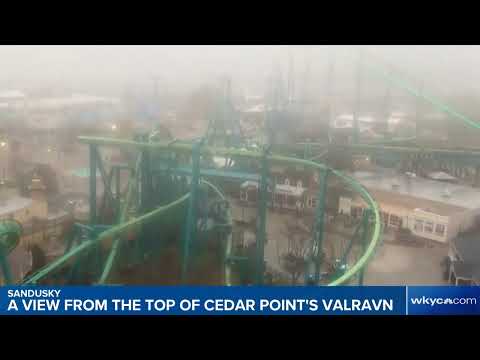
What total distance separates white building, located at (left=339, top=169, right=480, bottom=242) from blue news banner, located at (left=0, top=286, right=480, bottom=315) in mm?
804

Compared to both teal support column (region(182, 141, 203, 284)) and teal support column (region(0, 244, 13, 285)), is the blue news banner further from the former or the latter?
teal support column (region(182, 141, 203, 284))

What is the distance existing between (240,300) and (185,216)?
1895 mm

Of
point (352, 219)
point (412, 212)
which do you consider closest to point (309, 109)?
point (352, 219)

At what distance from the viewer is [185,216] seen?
4910 mm

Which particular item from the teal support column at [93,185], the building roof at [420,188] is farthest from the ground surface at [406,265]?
the teal support column at [93,185]

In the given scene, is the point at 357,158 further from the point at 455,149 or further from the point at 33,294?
the point at 33,294

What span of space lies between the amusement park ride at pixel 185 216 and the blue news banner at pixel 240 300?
31 cm

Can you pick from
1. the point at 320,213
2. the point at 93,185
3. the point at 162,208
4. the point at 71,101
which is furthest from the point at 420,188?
the point at 71,101

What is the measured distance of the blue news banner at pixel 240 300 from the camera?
3115 millimetres

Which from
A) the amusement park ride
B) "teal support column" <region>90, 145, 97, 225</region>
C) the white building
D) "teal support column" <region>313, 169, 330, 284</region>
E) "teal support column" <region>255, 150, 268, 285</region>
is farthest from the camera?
"teal support column" <region>90, 145, 97, 225</region>

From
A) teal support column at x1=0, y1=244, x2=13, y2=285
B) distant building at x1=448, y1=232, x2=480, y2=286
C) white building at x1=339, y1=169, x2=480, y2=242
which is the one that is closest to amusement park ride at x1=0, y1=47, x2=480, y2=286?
teal support column at x1=0, y1=244, x2=13, y2=285

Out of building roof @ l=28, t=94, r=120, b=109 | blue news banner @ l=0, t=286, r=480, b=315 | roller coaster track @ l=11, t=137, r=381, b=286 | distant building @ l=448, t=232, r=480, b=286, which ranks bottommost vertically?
blue news banner @ l=0, t=286, r=480, b=315

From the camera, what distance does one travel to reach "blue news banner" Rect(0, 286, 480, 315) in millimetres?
3115

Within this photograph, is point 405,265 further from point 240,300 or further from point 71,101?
point 71,101
